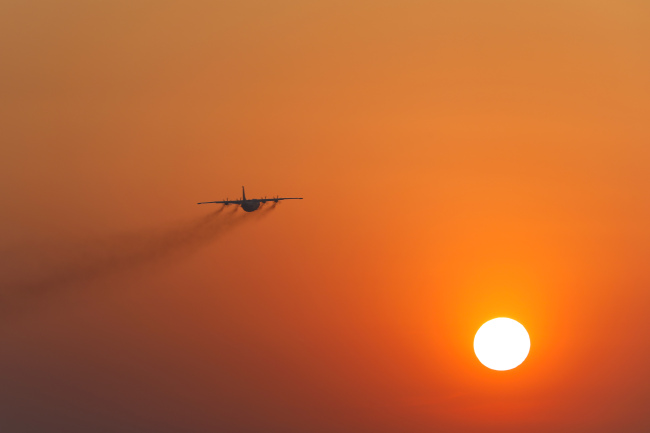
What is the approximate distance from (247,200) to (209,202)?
910cm

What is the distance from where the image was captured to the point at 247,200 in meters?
139

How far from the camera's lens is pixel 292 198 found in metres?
146

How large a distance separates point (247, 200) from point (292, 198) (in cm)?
965

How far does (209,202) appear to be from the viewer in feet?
478

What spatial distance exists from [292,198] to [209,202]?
41.0ft
